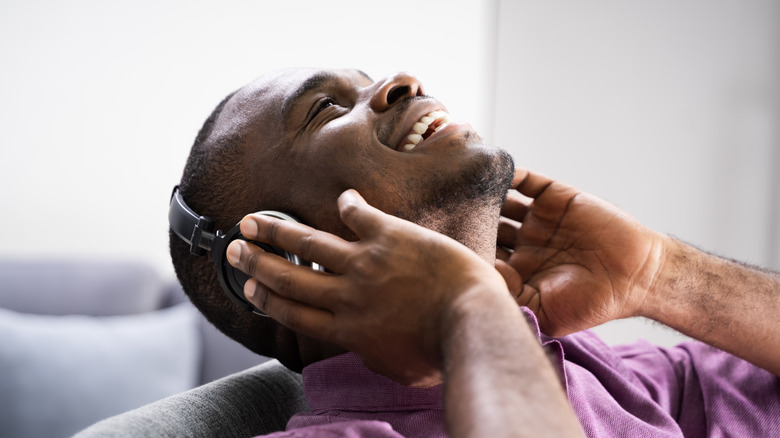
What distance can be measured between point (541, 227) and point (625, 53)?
192cm

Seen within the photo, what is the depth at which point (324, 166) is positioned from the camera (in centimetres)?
104

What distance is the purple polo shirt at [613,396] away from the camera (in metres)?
0.94

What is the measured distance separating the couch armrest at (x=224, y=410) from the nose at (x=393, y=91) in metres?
0.56

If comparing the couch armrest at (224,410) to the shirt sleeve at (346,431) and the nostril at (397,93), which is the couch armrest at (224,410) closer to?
the shirt sleeve at (346,431)

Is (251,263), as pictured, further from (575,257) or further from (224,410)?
(575,257)

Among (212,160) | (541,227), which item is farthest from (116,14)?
(541,227)

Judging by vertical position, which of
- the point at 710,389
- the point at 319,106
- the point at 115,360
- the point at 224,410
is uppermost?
the point at 319,106

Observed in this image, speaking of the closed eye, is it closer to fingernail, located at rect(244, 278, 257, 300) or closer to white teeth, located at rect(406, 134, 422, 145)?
white teeth, located at rect(406, 134, 422, 145)

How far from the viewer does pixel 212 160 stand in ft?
3.73

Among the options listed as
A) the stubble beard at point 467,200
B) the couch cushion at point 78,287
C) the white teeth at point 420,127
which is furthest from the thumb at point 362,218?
the couch cushion at point 78,287

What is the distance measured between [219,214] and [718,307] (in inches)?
41.7

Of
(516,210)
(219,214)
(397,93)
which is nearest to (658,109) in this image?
(516,210)

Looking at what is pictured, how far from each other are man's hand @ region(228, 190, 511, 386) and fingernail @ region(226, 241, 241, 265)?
5 cm

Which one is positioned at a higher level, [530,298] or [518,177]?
[518,177]
